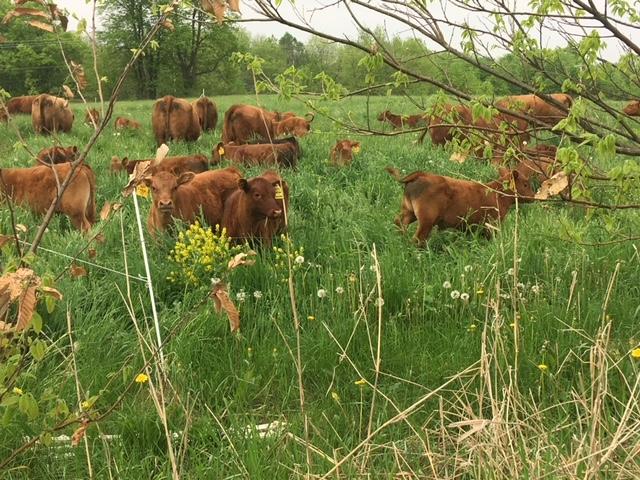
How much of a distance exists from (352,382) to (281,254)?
1.59m

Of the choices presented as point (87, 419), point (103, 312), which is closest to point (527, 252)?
point (103, 312)

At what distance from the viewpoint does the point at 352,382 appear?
9.91 feet

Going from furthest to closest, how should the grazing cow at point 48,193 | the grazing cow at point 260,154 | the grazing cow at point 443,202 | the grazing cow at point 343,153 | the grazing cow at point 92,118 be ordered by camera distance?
the grazing cow at point 343,153 < the grazing cow at point 260,154 < the grazing cow at point 48,193 < the grazing cow at point 443,202 < the grazing cow at point 92,118

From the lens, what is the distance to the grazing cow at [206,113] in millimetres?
15062

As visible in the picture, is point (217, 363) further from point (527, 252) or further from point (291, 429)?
point (527, 252)

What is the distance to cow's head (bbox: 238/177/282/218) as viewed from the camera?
4.90 m

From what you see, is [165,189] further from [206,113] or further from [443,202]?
[206,113]

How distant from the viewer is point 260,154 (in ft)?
27.8

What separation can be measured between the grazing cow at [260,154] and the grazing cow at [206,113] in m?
6.27

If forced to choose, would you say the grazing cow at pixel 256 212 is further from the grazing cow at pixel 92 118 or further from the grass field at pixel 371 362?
the grazing cow at pixel 92 118

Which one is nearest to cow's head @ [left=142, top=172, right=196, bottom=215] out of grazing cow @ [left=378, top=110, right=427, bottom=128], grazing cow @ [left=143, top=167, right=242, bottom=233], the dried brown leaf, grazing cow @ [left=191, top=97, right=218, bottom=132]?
grazing cow @ [left=143, top=167, right=242, bottom=233]

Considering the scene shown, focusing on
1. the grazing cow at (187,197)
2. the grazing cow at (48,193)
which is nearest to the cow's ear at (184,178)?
the grazing cow at (187,197)

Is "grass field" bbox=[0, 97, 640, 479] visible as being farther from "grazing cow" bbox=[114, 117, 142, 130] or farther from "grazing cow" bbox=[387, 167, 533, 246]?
"grazing cow" bbox=[114, 117, 142, 130]

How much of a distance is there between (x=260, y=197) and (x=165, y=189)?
790mm
